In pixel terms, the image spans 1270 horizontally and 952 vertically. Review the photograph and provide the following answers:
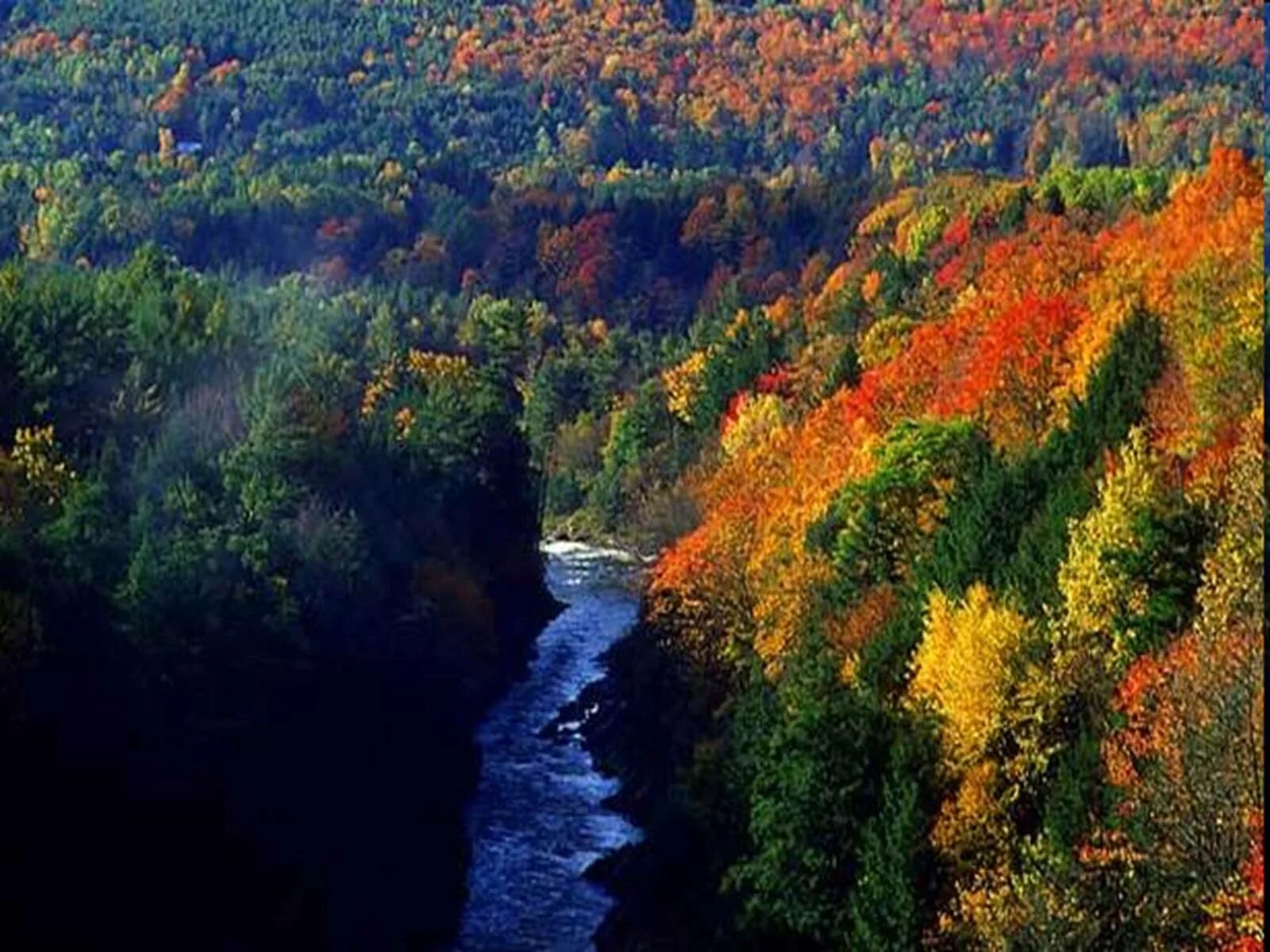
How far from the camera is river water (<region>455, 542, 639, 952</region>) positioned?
6519 cm

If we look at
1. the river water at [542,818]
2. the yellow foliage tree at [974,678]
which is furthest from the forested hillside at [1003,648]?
the river water at [542,818]

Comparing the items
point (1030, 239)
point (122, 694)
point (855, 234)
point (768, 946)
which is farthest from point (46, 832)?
point (855, 234)

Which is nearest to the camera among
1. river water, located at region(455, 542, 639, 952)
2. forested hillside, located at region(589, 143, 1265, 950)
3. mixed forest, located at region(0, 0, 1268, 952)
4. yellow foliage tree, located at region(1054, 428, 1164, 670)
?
forested hillside, located at region(589, 143, 1265, 950)

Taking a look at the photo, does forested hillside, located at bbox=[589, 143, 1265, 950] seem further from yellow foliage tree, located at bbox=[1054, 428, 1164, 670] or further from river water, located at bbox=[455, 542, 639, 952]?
river water, located at bbox=[455, 542, 639, 952]

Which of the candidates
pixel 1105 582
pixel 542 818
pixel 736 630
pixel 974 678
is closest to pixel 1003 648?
pixel 974 678

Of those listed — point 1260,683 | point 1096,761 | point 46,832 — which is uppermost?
point 1260,683

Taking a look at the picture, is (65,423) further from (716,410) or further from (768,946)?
(716,410)

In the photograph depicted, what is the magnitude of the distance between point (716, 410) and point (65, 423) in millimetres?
53006

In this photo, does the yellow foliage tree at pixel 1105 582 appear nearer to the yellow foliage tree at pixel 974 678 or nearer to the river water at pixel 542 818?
the yellow foliage tree at pixel 974 678

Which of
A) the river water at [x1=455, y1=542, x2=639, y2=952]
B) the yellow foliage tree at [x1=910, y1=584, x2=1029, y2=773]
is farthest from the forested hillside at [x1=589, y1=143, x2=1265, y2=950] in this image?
the river water at [x1=455, y1=542, x2=639, y2=952]

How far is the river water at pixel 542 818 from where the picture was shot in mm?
65188

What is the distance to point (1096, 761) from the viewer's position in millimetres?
47875

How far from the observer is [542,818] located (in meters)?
76.5

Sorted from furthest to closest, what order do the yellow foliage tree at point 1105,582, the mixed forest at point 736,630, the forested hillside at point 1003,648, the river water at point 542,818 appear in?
the river water at point 542,818 → the yellow foliage tree at point 1105,582 → the mixed forest at point 736,630 → the forested hillside at point 1003,648
